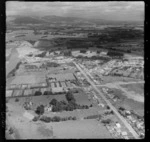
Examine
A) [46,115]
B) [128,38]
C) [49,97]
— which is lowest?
[46,115]

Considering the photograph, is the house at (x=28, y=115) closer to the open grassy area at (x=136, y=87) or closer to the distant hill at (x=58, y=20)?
the distant hill at (x=58, y=20)

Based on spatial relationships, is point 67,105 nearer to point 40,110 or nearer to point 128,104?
point 40,110

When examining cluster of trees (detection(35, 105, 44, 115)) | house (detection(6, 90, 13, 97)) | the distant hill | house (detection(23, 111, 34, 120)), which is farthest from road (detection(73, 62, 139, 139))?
house (detection(6, 90, 13, 97))

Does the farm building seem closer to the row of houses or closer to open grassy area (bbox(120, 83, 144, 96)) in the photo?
the row of houses

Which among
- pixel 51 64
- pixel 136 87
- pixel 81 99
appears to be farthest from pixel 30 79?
pixel 136 87

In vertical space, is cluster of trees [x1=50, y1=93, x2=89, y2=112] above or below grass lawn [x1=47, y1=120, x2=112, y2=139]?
above

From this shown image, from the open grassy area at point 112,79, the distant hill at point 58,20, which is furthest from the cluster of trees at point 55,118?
the distant hill at point 58,20

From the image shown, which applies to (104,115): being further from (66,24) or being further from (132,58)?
(66,24)
